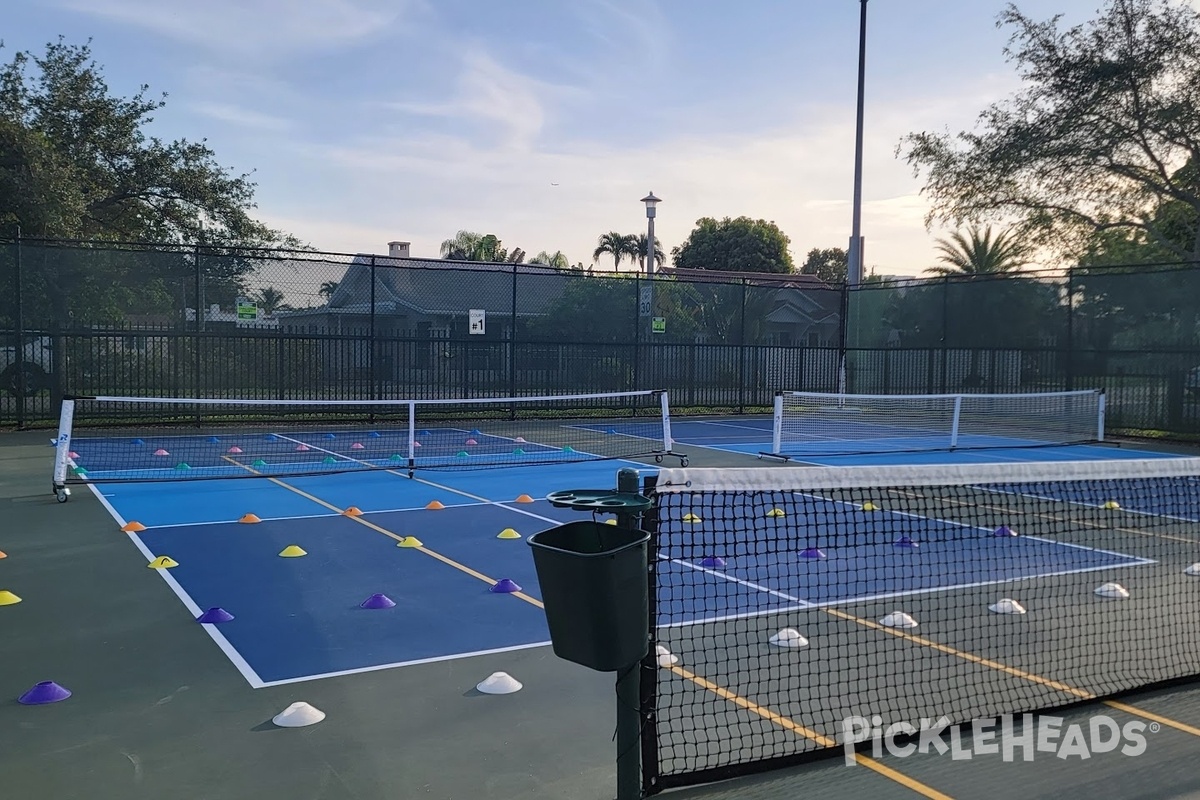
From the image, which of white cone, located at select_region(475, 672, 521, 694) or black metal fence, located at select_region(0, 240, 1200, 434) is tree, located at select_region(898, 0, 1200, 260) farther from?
white cone, located at select_region(475, 672, 521, 694)

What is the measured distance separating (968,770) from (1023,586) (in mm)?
3509

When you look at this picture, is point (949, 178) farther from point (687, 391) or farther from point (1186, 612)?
point (1186, 612)

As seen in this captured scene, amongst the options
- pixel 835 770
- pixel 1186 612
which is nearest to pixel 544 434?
pixel 1186 612

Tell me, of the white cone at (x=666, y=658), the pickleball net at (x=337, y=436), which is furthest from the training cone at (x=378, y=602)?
the pickleball net at (x=337, y=436)

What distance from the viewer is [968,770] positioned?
161 inches

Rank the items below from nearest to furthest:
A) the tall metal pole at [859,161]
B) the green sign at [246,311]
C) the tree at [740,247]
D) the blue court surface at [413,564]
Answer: the blue court surface at [413,564] < the green sign at [246,311] < the tall metal pole at [859,161] < the tree at [740,247]

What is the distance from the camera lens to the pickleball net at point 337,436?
44.2ft

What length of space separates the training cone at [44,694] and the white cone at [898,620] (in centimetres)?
472

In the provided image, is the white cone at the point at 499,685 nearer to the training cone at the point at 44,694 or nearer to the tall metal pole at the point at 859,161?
the training cone at the point at 44,694

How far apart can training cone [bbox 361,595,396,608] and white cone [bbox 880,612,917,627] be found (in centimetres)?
329

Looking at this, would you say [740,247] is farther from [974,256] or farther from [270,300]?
[270,300]

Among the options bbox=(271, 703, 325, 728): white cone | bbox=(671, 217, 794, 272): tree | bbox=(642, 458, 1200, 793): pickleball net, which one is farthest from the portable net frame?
bbox=(671, 217, 794, 272): tree

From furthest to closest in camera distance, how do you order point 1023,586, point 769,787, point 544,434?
point 544,434, point 1023,586, point 769,787

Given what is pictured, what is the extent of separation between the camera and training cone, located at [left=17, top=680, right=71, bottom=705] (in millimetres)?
4793
